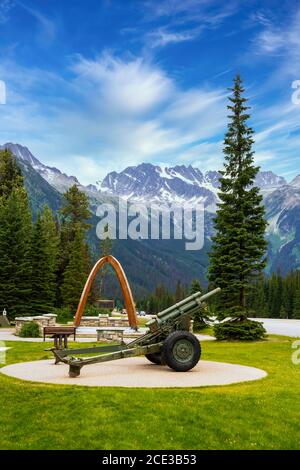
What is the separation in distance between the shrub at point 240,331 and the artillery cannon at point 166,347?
1133 centimetres

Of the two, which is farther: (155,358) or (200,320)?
(200,320)

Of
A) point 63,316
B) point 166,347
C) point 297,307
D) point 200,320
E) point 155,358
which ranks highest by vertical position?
point 166,347

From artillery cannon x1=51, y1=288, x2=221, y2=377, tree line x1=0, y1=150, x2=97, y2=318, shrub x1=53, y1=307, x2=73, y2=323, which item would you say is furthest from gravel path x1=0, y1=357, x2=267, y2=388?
tree line x1=0, y1=150, x2=97, y2=318

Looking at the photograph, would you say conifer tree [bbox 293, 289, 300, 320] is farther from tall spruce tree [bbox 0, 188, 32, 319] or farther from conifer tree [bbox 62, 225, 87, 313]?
tall spruce tree [bbox 0, 188, 32, 319]

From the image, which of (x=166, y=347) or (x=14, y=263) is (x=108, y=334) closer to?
(x=166, y=347)

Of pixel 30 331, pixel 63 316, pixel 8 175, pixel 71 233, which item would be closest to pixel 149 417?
pixel 30 331

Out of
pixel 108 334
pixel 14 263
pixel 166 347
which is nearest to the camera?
pixel 166 347

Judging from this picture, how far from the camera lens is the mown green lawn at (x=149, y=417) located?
8.47 metres

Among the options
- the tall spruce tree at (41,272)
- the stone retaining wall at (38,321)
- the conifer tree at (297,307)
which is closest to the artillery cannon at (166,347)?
the stone retaining wall at (38,321)

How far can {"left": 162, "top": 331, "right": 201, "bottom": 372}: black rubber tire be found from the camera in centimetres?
1339

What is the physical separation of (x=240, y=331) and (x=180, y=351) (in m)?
12.2

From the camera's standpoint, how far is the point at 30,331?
26250 mm

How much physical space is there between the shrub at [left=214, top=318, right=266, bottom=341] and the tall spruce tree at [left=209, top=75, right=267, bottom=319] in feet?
1.75
